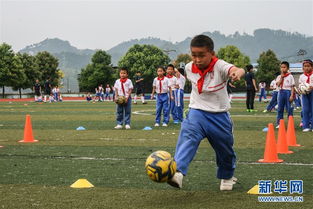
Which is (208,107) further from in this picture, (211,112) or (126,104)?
(126,104)

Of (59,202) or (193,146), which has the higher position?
(193,146)

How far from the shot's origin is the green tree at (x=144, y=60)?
106 metres

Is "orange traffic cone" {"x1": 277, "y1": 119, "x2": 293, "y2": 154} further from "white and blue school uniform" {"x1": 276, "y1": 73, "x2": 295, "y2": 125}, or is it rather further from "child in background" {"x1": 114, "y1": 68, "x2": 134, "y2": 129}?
"child in background" {"x1": 114, "y1": 68, "x2": 134, "y2": 129}

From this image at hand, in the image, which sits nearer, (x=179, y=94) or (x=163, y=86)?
(x=163, y=86)

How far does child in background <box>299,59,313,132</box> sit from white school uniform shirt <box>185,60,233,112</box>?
872cm

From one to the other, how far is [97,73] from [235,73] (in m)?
102

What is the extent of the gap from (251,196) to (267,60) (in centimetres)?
10648

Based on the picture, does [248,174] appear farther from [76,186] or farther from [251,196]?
[76,186]

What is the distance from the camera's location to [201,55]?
245 inches

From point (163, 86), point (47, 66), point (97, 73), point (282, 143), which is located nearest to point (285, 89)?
point (163, 86)

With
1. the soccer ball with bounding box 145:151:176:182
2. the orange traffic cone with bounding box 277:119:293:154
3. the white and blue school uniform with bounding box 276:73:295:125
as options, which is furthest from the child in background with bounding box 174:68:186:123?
the soccer ball with bounding box 145:151:176:182

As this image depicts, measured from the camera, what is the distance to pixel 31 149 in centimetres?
1104

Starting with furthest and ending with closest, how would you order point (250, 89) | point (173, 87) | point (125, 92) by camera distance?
point (250, 89) → point (173, 87) → point (125, 92)

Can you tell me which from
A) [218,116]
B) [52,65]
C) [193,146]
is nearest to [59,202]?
[193,146]
